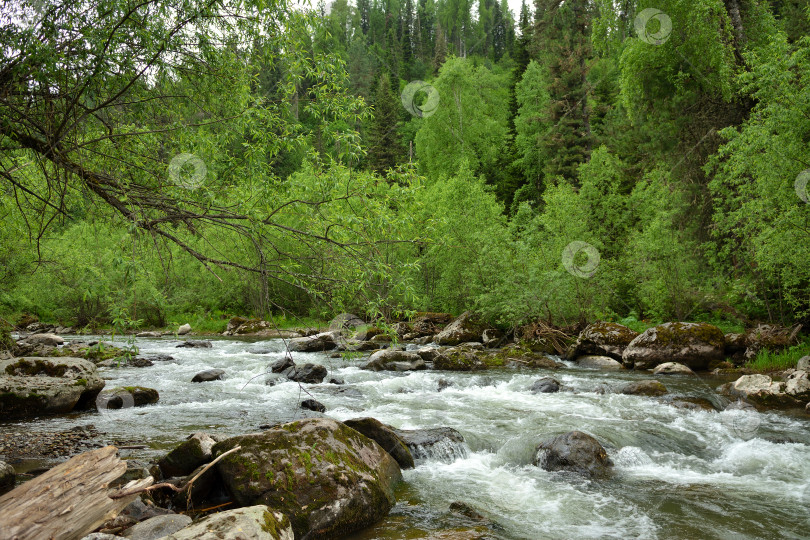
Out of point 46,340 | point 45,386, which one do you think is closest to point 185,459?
point 45,386

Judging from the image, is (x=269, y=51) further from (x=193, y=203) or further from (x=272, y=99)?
(x=193, y=203)

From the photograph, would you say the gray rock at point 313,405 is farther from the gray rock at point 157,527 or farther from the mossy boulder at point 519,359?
the mossy boulder at point 519,359

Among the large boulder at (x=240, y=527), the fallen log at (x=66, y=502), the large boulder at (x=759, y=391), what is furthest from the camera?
the large boulder at (x=759, y=391)

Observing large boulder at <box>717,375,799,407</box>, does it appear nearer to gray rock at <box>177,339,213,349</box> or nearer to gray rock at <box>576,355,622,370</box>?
gray rock at <box>576,355,622,370</box>

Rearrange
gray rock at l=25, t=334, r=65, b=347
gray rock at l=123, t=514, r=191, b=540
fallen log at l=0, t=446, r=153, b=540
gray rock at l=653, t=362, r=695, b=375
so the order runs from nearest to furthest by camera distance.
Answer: fallen log at l=0, t=446, r=153, b=540 < gray rock at l=123, t=514, r=191, b=540 < gray rock at l=653, t=362, r=695, b=375 < gray rock at l=25, t=334, r=65, b=347

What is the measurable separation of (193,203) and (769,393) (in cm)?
1174

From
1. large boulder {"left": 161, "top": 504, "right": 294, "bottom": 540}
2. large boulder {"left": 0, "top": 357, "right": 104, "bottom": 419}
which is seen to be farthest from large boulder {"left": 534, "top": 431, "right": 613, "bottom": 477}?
large boulder {"left": 0, "top": 357, "right": 104, "bottom": 419}

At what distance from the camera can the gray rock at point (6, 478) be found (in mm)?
5696

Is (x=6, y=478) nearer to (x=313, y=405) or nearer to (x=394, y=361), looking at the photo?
(x=313, y=405)

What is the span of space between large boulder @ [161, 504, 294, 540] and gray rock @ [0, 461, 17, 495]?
10.4ft

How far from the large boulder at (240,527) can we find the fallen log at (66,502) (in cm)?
56

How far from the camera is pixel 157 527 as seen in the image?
4.51 meters

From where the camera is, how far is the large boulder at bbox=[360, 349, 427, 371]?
15.5 meters

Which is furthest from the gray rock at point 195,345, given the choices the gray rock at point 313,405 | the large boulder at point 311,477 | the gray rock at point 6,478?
the large boulder at point 311,477
